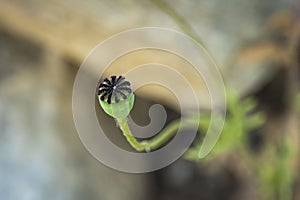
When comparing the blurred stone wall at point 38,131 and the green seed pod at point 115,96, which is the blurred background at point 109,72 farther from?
the green seed pod at point 115,96

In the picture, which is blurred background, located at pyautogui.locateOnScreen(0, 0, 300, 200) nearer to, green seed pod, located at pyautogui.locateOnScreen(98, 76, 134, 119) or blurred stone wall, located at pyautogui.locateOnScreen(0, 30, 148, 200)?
blurred stone wall, located at pyautogui.locateOnScreen(0, 30, 148, 200)

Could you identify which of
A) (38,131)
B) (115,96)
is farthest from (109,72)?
(115,96)

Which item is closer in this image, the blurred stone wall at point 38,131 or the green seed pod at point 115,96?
the green seed pod at point 115,96

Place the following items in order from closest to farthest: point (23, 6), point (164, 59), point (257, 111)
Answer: point (23, 6) < point (164, 59) < point (257, 111)

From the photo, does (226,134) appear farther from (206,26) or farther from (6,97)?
(6,97)

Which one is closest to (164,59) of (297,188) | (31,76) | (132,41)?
(132,41)

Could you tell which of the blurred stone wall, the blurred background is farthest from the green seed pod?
the blurred stone wall

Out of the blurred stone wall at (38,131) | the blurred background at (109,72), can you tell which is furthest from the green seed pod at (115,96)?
the blurred stone wall at (38,131)
